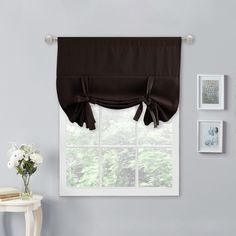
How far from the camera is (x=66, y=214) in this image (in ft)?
16.7

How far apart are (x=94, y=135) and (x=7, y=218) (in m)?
1.11

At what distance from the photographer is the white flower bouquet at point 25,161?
4715mm

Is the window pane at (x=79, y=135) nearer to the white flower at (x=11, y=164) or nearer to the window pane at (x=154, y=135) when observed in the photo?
the window pane at (x=154, y=135)

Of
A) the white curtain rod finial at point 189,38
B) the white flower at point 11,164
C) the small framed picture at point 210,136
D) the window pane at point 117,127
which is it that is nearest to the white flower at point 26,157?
the white flower at point 11,164

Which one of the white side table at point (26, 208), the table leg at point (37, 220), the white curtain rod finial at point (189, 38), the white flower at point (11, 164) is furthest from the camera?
the white curtain rod finial at point (189, 38)

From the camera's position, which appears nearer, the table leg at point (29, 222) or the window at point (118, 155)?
the table leg at point (29, 222)

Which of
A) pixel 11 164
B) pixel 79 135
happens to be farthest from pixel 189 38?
pixel 11 164

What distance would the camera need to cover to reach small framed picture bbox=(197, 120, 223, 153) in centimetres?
503

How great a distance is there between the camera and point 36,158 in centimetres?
474

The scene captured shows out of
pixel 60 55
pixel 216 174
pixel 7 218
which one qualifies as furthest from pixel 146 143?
pixel 7 218

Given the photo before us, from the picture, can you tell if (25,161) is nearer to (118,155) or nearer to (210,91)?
(118,155)

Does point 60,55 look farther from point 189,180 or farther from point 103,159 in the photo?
point 189,180

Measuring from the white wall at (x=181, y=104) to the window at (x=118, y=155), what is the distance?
11 centimetres

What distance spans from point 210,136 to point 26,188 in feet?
5.61
